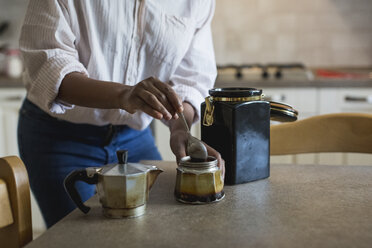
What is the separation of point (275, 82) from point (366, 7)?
0.94 meters

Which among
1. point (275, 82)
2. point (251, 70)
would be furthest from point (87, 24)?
point (251, 70)

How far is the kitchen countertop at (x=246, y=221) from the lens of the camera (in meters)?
0.67

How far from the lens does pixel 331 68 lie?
9.53 feet

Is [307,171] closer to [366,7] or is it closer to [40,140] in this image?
[40,140]

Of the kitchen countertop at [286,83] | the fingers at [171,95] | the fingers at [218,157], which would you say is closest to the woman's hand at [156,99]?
the fingers at [171,95]

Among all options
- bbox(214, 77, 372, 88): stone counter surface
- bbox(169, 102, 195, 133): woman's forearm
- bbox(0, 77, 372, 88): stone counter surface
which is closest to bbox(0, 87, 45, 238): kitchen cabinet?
bbox(0, 77, 372, 88): stone counter surface

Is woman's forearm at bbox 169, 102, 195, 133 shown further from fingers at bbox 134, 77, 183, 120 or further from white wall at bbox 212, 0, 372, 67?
white wall at bbox 212, 0, 372, 67

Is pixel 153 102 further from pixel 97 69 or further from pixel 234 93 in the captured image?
pixel 97 69

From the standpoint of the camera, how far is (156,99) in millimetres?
794

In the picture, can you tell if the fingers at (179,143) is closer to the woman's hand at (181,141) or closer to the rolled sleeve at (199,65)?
the woman's hand at (181,141)

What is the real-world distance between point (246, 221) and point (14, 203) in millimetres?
384

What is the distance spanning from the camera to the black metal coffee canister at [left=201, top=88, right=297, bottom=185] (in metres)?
0.92

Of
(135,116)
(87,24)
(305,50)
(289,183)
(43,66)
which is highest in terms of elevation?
(305,50)

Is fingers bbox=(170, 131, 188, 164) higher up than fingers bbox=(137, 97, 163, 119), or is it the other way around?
fingers bbox=(137, 97, 163, 119)
